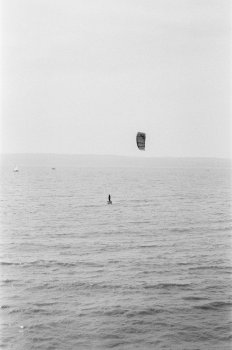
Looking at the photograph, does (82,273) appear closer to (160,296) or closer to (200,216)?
(160,296)

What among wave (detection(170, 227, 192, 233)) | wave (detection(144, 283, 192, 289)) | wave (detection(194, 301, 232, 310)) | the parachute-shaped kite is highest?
the parachute-shaped kite

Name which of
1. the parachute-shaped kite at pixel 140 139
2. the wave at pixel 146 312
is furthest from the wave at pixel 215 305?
the parachute-shaped kite at pixel 140 139

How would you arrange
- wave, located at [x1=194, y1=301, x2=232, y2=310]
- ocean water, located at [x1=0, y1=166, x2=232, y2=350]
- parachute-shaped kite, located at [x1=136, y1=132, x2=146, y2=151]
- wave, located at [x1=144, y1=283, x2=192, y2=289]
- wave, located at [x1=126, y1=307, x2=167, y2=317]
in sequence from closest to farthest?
1. ocean water, located at [x1=0, y1=166, x2=232, y2=350]
2. wave, located at [x1=126, y1=307, x2=167, y2=317]
3. wave, located at [x1=194, y1=301, x2=232, y2=310]
4. wave, located at [x1=144, y1=283, x2=192, y2=289]
5. parachute-shaped kite, located at [x1=136, y1=132, x2=146, y2=151]

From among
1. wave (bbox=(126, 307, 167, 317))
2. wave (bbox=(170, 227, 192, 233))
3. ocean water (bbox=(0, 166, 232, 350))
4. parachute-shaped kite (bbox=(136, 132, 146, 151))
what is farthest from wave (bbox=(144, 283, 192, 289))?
wave (bbox=(170, 227, 192, 233))

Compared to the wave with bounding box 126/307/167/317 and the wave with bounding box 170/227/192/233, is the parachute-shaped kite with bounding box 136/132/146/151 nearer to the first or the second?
the wave with bounding box 126/307/167/317

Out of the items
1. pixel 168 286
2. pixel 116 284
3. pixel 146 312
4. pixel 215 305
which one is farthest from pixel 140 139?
pixel 146 312

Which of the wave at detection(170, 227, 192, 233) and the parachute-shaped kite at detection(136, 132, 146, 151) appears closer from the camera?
the parachute-shaped kite at detection(136, 132, 146, 151)

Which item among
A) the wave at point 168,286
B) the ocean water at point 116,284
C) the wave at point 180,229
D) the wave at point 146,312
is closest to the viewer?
the ocean water at point 116,284

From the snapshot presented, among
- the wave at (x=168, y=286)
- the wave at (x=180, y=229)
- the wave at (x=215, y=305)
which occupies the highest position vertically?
the wave at (x=180, y=229)

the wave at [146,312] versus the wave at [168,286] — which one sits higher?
the wave at [168,286]

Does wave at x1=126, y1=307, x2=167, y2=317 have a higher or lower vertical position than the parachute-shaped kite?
lower

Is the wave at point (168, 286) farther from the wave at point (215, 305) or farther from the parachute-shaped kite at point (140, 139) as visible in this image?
the parachute-shaped kite at point (140, 139)

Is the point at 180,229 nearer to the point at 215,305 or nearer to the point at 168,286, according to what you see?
the point at 168,286
